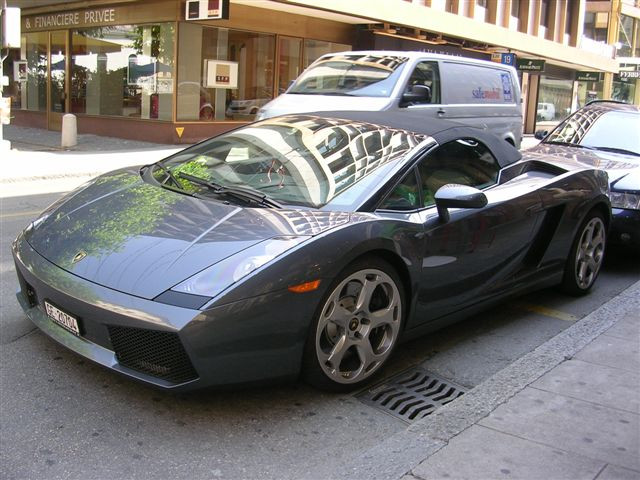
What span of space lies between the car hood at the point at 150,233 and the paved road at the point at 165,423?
2.00 ft

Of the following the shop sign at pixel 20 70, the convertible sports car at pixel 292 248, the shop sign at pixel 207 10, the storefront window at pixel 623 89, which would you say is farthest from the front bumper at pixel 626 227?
the storefront window at pixel 623 89

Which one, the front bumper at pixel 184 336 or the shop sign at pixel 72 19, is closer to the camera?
the front bumper at pixel 184 336

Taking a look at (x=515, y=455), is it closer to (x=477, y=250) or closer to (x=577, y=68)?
(x=477, y=250)

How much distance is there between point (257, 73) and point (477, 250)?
15966 millimetres

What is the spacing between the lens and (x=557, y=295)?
5.80 meters

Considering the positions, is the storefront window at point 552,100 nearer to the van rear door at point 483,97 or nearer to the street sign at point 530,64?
the street sign at point 530,64

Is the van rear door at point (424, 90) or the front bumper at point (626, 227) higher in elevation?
the van rear door at point (424, 90)

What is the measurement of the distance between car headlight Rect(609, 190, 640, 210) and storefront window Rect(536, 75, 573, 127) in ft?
93.1

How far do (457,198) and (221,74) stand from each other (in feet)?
50.1

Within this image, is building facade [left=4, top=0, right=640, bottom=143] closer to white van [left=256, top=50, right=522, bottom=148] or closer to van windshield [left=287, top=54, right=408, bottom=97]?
van windshield [left=287, top=54, right=408, bottom=97]

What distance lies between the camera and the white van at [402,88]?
910 cm

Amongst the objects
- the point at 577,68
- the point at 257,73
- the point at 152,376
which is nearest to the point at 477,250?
the point at 152,376

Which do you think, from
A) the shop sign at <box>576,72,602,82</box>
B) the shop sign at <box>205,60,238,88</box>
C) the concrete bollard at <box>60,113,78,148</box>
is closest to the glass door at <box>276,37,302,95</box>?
the shop sign at <box>205,60,238,88</box>

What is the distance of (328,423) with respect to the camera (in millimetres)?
3391
